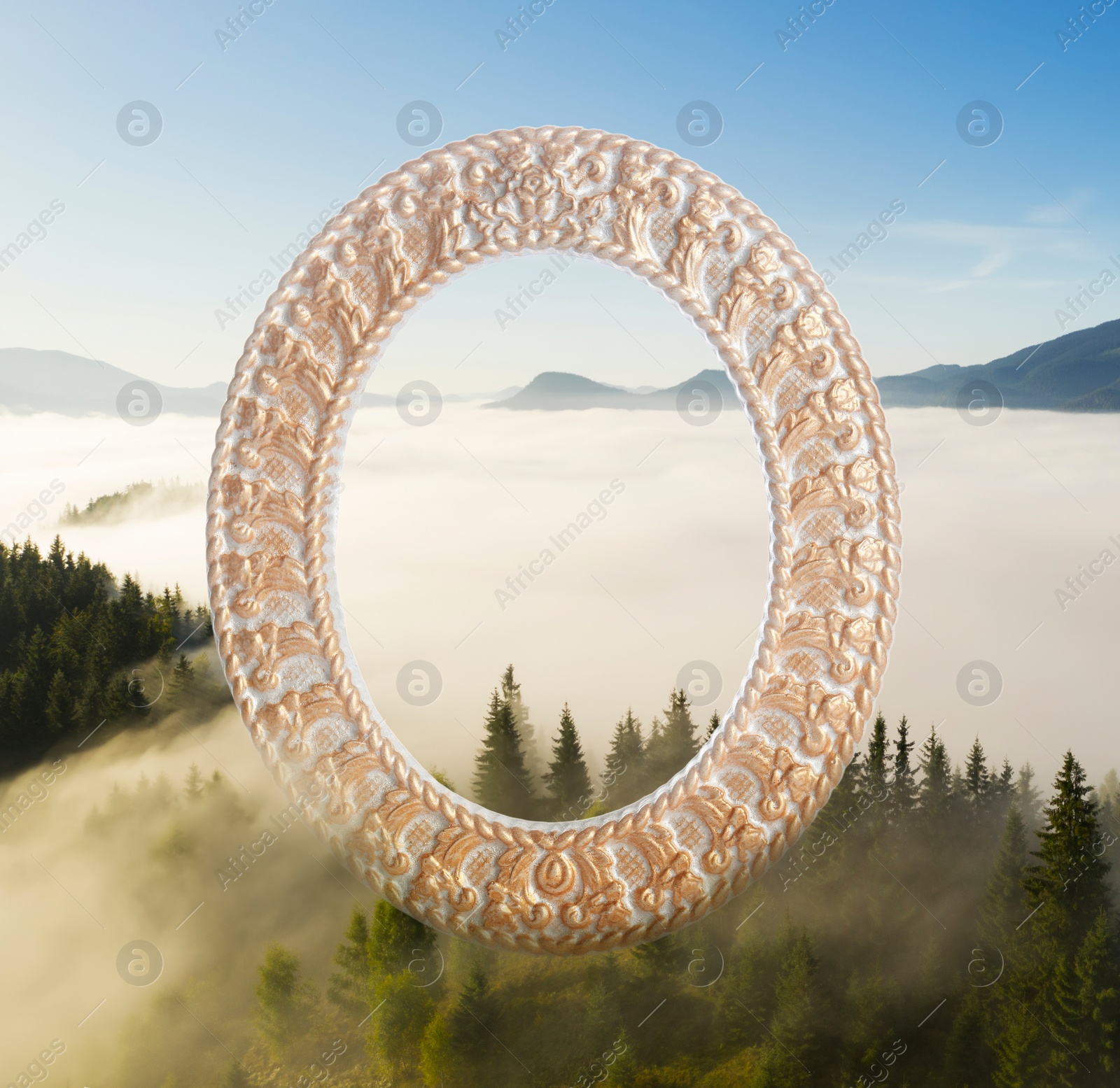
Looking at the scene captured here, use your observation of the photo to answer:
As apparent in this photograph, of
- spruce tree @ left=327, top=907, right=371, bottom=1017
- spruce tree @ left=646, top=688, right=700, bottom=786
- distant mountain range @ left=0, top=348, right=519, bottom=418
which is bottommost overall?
spruce tree @ left=327, top=907, right=371, bottom=1017

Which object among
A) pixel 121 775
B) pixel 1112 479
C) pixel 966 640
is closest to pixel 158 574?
pixel 121 775

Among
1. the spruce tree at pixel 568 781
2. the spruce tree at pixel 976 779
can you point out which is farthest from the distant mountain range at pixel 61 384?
the spruce tree at pixel 976 779

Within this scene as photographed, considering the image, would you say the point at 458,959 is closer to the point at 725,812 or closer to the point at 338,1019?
the point at 338,1019

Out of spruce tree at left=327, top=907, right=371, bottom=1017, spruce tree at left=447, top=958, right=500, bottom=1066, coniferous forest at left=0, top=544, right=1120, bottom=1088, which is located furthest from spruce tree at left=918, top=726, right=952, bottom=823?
spruce tree at left=327, top=907, right=371, bottom=1017

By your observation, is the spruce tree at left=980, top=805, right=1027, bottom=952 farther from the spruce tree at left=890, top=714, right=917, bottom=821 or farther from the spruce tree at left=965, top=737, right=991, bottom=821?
the spruce tree at left=890, top=714, right=917, bottom=821

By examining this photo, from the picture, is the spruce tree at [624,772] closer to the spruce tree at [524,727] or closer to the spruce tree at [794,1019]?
the spruce tree at [524,727]

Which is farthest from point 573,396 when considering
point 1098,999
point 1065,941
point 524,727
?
point 1098,999

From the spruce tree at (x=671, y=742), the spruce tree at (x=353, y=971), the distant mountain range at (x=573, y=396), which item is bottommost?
the spruce tree at (x=353, y=971)
